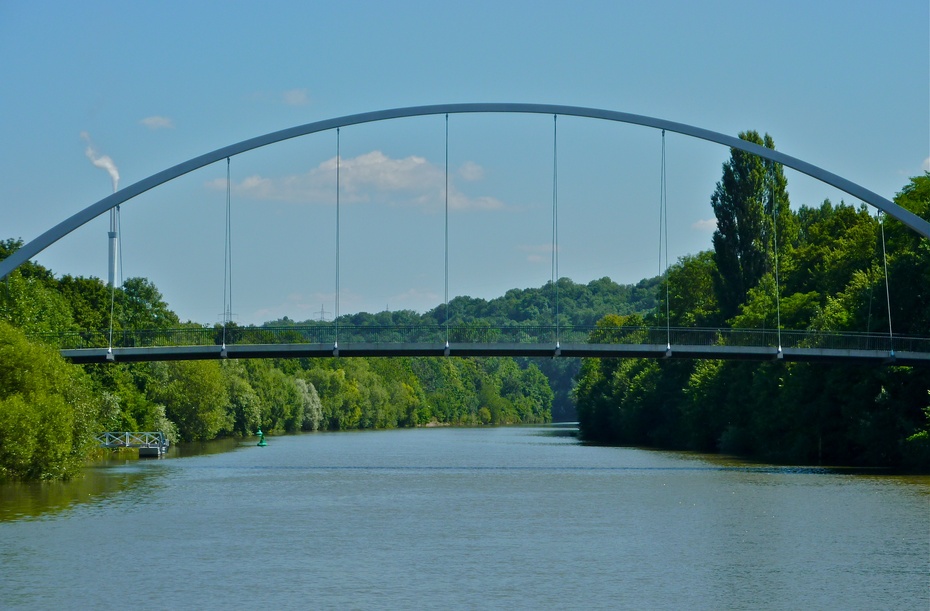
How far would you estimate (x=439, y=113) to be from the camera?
56.2 m

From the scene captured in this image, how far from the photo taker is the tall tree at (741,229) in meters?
89.4

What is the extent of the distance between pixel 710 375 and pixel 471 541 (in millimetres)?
50307

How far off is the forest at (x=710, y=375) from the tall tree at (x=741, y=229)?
0.10 metres

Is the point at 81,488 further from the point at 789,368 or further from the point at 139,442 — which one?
the point at 789,368

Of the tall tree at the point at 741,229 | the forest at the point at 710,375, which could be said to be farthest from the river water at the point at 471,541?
the tall tree at the point at 741,229

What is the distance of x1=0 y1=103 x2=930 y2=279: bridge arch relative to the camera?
50.8 meters

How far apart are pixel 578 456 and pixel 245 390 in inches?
1610

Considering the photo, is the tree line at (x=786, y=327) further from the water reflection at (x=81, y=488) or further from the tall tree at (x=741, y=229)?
the water reflection at (x=81, y=488)

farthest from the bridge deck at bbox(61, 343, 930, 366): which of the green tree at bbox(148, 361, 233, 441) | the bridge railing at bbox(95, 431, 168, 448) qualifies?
the green tree at bbox(148, 361, 233, 441)

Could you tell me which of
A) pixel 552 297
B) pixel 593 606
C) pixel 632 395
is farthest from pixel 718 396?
pixel 552 297

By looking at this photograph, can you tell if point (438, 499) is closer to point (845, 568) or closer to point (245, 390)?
point (845, 568)

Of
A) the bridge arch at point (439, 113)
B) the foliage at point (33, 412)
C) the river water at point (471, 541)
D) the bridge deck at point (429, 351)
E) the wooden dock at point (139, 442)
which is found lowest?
the river water at point (471, 541)

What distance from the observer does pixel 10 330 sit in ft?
160

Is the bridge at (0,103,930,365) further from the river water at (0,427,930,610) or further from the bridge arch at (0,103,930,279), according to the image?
the river water at (0,427,930,610)
